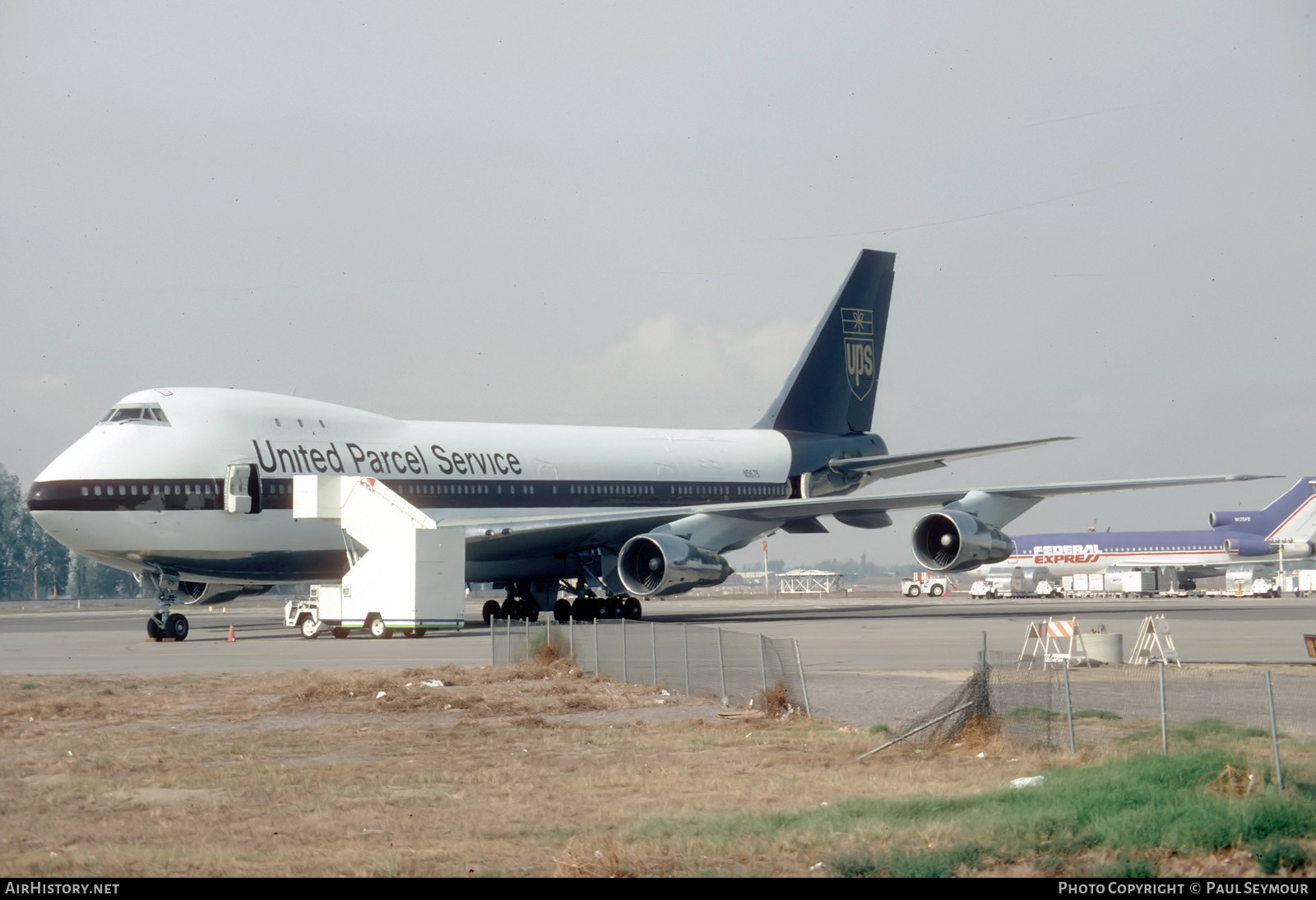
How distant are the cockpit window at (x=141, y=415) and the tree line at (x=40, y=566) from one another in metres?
92.6

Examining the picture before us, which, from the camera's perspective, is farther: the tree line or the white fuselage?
the tree line

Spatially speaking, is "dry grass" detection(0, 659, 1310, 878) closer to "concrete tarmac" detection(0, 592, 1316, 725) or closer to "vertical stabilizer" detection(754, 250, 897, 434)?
"concrete tarmac" detection(0, 592, 1316, 725)

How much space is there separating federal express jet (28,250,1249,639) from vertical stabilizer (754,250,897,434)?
10cm

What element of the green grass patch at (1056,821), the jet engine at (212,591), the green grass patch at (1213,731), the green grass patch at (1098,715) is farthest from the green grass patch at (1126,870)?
the jet engine at (212,591)

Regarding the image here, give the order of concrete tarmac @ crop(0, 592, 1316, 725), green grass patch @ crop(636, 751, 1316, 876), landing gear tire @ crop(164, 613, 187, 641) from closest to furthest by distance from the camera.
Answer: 1. green grass patch @ crop(636, 751, 1316, 876)
2. concrete tarmac @ crop(0, 592, 1316, 725)
3. landing gear tire @ crop(164, 613, 187, 641)

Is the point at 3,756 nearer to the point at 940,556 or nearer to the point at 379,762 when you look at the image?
the point at 379,762

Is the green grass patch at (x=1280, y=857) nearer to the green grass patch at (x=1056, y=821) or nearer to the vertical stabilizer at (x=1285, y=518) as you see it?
the green grass patch at (x=1056, y=821)

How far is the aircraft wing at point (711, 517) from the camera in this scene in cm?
3170

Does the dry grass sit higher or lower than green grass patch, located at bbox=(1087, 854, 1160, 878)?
higher

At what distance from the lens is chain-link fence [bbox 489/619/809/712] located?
51.7 ft

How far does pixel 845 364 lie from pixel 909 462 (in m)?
5.11

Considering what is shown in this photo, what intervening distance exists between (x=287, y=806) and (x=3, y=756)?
162 inches

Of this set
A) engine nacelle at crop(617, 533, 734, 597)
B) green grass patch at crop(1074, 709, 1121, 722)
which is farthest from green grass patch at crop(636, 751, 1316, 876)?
engine nacelle at crop(617, 533, 734, 597)

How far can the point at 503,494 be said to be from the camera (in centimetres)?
3334
